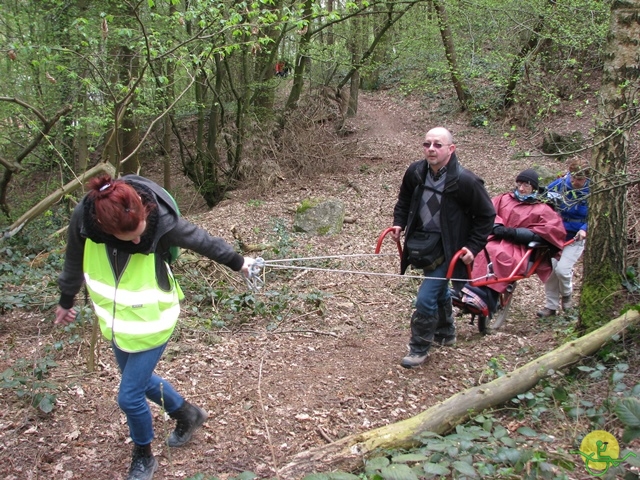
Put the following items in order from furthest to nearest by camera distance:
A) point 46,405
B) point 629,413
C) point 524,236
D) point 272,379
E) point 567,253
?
point 567,253 → point 524,236 → point 272,379 → point 46,405 → point 629,413

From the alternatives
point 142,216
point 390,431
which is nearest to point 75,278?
point 142,216

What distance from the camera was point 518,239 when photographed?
522cm

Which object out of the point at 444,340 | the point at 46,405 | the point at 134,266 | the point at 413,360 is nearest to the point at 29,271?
the point at 46,405

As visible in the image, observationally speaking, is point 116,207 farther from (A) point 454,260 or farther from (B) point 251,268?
(A) point 454,260

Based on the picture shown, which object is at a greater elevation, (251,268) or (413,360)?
Answer: (251,268)

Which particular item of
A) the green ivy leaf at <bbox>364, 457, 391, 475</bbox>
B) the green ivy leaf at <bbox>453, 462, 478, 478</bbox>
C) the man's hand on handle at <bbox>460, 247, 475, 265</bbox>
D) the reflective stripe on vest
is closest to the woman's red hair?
the reflective stripe on vest

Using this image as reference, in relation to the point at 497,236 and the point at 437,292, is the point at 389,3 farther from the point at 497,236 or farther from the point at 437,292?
the point at 437,292

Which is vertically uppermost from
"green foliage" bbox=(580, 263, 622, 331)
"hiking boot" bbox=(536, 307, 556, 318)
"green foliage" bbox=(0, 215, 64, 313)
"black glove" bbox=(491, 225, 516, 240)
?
"black glove" bbox=(491, 225, 516, 240)

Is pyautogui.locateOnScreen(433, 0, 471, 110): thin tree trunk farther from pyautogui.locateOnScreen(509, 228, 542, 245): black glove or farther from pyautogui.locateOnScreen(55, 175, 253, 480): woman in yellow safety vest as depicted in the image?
pyautogui.locateOnScreen(55, 175, 253, 480): woman in yellow safety vest

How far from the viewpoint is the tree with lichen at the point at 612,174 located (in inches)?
155

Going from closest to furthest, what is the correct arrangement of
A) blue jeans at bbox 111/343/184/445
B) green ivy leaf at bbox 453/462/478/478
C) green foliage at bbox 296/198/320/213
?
green ivy leaf at bbox 453/462/478/478 < blue jeans at bbox 111/343/184/445 < green foliage at bbox 296/198/320/213

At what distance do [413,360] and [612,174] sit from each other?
2177mm

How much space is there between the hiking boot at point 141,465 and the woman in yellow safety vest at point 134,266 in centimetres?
3

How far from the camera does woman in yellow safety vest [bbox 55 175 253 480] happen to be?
255 centimetres
